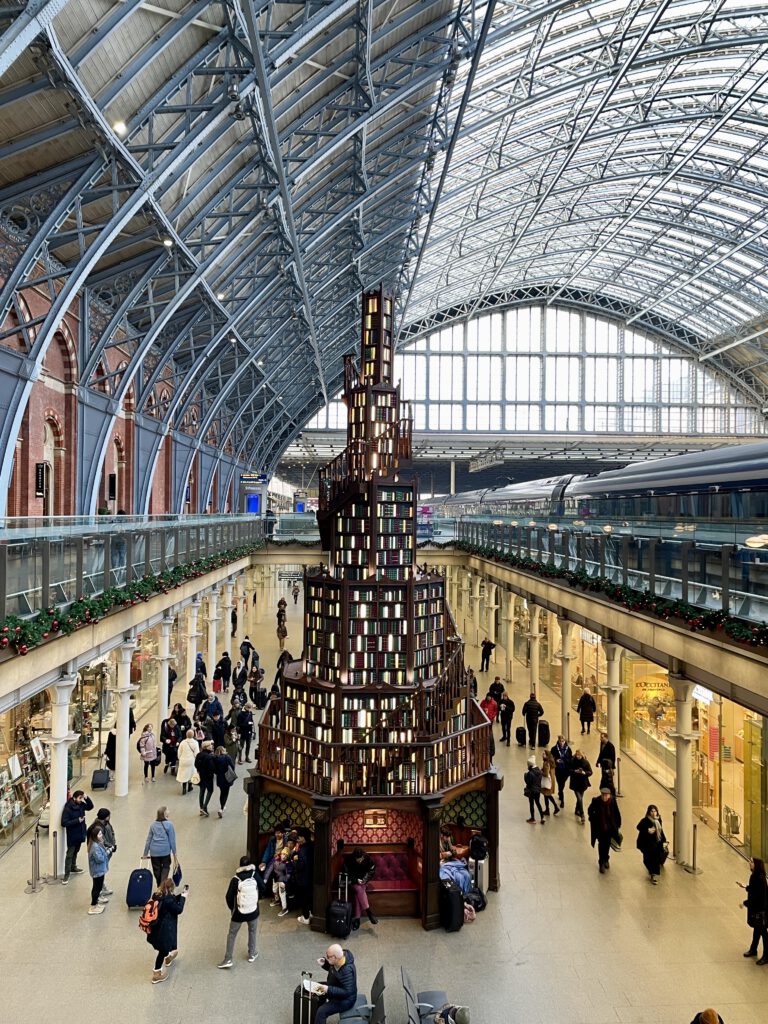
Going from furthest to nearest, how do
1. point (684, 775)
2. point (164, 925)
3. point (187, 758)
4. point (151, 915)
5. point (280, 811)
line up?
point (187, 758) → point (684, 775) → point (280, 811) → point (164, 925) → point (151, 915)

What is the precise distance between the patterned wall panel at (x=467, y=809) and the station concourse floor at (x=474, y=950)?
1.08 m

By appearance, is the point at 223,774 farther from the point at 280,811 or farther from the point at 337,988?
the point at 337,988

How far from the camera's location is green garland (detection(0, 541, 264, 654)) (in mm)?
8453

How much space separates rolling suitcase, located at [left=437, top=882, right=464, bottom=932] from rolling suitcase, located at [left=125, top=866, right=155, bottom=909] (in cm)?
406

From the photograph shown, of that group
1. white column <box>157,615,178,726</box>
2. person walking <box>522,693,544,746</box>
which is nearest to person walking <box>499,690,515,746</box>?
person walking <box>522,693,544,746</box>

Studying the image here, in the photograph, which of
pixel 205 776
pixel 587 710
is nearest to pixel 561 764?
pixel 587 710

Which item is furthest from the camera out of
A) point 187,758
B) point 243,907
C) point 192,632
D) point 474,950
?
point 192,632

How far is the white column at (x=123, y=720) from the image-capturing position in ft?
47.6

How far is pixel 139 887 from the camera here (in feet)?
33.4

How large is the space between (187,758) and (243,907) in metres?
6.51

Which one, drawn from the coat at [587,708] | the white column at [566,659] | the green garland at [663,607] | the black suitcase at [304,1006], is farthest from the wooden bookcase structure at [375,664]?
the coat at [587,708]

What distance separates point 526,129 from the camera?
1325 inches

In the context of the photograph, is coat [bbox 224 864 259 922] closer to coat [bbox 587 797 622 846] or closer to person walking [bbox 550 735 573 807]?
coat [bbox 587 797 622 846]

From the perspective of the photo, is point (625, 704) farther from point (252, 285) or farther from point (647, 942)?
point (252, 285)
